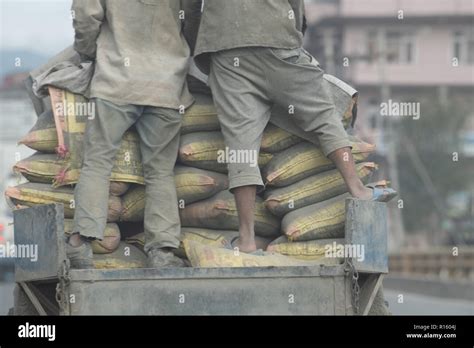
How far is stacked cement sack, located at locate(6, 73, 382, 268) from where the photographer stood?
21.6 feet

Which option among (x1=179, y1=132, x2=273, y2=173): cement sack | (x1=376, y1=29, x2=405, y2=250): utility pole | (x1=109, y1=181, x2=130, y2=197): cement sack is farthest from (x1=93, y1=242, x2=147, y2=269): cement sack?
(x1=376, y1=29, x2=405, y2=250): utility pole

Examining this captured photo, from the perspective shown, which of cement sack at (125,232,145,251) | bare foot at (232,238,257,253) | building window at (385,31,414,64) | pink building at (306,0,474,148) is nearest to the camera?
bare foot at (232,238,257,253)

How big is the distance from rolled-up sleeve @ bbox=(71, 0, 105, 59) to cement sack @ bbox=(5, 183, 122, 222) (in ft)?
2.38

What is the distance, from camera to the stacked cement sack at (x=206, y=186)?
6.59 m

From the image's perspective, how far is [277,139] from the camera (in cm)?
670

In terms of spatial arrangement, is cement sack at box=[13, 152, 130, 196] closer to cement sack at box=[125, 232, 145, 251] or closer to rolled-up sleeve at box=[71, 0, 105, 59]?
cement sack at box=[125, 232, 145, 251]

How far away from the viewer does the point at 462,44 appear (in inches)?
2689

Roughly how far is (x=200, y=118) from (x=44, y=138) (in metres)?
0.80

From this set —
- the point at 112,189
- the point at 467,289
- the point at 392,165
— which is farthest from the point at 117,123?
the point at 392,165

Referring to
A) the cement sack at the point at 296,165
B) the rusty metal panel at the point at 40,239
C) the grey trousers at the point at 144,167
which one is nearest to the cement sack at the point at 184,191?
the grey trousers at the point at 144,167

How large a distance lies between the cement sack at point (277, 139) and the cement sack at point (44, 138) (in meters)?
1.03

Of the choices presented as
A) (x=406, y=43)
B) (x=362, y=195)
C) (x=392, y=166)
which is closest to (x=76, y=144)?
(x=362, y=195)

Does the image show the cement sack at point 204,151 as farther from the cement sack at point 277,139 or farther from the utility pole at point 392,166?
the utility pole at point 392,166
